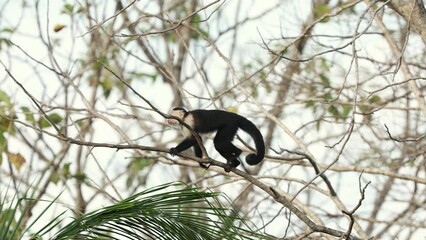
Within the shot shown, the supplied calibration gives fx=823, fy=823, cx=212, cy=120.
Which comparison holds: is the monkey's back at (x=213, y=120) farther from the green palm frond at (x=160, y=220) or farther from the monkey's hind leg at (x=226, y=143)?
the green palm frond at (x=160, y=220)

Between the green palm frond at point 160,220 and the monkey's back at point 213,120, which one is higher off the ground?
the monkey's back at point 213,120

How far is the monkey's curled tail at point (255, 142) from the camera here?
4729 millimetres

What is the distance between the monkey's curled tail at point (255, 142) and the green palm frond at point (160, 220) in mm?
2131

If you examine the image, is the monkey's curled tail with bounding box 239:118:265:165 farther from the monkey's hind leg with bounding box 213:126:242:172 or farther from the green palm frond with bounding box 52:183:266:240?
the green palm frond with bounding box 52:183:266:240

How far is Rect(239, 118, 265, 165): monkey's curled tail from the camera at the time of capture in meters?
4.73

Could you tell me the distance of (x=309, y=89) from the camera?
754cm

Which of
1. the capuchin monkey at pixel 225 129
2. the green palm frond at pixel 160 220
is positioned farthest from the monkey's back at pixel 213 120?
the green palm frond at pixel 160 220

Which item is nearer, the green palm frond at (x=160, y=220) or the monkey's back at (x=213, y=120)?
the green palm frond at (x=160, y=220)

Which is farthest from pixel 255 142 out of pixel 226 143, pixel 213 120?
pixel 213 120

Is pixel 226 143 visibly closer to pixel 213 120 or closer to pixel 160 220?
pixel 213 120

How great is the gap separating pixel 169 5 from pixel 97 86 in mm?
1844

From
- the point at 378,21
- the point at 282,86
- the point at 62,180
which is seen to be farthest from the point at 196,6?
the point at 378,21

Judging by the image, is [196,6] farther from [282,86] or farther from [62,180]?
[62,180]

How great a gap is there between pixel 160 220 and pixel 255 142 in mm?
2358
